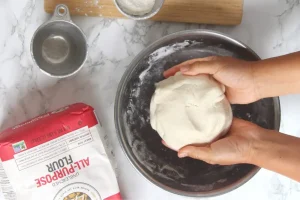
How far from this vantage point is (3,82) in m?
1.00

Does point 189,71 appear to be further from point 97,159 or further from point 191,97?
point 97,159

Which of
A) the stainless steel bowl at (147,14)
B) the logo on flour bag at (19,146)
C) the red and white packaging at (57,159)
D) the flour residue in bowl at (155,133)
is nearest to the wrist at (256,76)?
the flour residue in bowl at (155,133)

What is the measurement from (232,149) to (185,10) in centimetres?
33

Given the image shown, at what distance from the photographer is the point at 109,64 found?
101 cm

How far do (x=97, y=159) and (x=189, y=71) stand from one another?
0.88 feet

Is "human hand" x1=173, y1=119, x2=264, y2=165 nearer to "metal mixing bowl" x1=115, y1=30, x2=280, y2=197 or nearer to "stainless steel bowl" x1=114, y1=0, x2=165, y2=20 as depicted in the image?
"metal mixing bowl" x1=115, y1=30, x2=280, y2=197

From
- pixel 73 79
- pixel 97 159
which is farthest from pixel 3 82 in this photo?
pixel 97 159

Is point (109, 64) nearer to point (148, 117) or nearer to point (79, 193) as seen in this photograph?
point (148, 117)

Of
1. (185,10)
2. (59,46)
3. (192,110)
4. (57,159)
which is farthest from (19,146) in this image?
(185,10)

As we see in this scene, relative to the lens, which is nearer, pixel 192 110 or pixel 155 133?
pixel 192 110

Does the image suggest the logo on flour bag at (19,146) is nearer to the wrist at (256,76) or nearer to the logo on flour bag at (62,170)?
the logo on flour bag at (62,170)

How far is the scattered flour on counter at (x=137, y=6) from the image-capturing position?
3.10 ft

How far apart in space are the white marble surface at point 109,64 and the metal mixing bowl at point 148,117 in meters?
0.05

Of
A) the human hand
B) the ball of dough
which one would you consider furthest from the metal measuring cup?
the human hand
